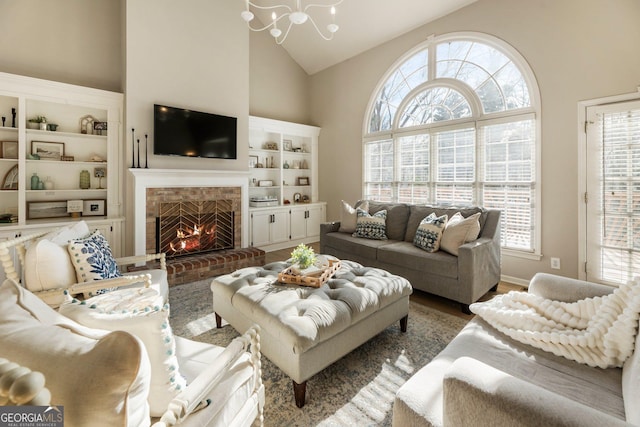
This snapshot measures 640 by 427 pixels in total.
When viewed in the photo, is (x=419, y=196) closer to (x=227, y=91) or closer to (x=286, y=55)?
(x=227, y=91)

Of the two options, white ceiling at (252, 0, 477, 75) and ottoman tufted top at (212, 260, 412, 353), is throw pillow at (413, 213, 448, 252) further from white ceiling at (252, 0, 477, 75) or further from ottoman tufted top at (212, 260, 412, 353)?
white ceiling at (252, 0, 477, 75)

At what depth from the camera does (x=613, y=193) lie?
9.70ft

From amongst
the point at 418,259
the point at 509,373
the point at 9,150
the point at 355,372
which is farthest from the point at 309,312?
the point at 9,150

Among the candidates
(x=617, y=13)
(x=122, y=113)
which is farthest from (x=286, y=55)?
(x=617, y=13)

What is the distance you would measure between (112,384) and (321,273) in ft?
5.80

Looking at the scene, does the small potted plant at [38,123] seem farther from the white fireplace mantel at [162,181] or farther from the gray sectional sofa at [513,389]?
the gray sectional sofa at [513,389]

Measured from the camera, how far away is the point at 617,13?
286 cm

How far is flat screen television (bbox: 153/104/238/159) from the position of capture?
3.87 meters

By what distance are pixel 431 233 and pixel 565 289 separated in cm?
155

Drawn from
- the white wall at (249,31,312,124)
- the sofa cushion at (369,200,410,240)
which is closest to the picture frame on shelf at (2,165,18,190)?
the white wall at (249,31,312,124)

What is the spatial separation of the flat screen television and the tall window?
8.24 feet

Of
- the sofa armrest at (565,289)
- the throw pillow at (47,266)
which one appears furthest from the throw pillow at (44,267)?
the sofa armrest at (565,289)

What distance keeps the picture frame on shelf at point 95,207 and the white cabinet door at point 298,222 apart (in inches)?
115

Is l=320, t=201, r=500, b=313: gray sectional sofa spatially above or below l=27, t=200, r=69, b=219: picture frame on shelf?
below
